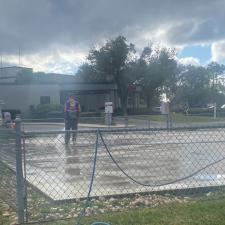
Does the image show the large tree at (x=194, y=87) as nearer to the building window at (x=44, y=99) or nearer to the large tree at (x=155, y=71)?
the large tree at (x=155, y=71)

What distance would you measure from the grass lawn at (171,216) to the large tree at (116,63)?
5599cm

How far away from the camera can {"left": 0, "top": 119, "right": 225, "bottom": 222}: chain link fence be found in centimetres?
649

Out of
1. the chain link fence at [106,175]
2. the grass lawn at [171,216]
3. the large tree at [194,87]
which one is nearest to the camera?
the grass lawn at [171,216]

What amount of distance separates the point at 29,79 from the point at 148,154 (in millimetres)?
50578

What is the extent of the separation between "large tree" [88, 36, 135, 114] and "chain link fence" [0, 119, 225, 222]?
161ft

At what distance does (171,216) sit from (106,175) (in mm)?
3401

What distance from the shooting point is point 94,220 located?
5.80 m

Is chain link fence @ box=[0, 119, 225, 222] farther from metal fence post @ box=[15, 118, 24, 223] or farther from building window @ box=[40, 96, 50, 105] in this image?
building window @ box=[40, 96, 50, 105]

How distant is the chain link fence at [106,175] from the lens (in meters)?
6.49

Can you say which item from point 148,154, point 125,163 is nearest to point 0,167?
point 125,163

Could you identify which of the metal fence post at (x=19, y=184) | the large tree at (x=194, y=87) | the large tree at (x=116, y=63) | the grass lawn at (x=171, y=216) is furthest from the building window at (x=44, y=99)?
the metal fence post at (x=19, y=184)

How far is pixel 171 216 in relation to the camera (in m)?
5.93

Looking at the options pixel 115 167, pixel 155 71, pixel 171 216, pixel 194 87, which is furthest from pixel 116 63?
pixel 171 216

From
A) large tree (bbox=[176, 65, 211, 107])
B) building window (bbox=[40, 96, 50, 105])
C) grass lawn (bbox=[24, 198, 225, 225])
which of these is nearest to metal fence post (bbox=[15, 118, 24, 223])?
grass lawn (bbox=[24, 198, 225, 225])
